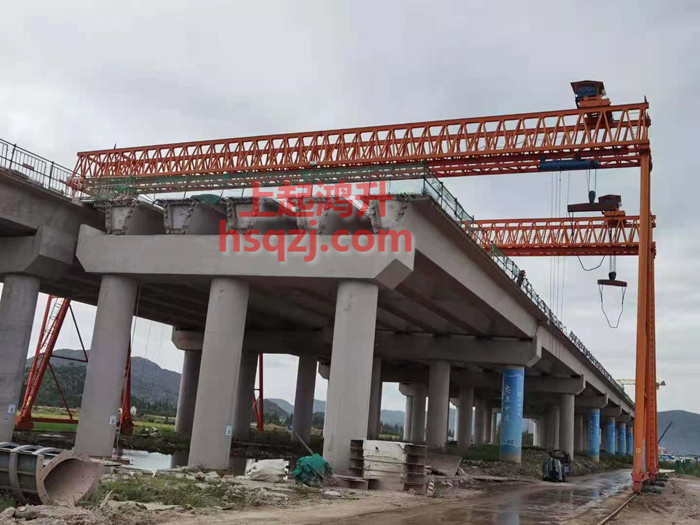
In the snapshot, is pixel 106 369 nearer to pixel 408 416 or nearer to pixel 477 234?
pixel 477 234

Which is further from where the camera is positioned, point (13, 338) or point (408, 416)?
point (408, 416)

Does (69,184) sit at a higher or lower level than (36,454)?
higher

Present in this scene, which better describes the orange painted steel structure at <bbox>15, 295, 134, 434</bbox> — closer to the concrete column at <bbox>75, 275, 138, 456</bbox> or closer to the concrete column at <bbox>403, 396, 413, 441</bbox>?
the concrete column at <bbox>75, 275, 138, 456</bbox>

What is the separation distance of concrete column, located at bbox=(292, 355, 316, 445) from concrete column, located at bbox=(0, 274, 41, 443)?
22.6 m

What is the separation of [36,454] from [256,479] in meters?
9.43

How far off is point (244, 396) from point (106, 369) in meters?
23.5

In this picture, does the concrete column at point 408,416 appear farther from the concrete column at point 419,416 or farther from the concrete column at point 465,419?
the concrete column at point 465,419

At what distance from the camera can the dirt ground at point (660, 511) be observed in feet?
62.1

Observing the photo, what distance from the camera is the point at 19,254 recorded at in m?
28.0

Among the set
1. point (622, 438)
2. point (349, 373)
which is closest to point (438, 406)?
point (349, 373)

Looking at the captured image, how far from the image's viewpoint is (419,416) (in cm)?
7162

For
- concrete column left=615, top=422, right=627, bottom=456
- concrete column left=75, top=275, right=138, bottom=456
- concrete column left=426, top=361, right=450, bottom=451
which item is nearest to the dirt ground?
concrete column left=426, top=361, right=450, bottom=451

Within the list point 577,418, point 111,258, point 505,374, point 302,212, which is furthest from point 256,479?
point 577,418

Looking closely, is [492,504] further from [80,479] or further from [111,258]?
[111,258]
